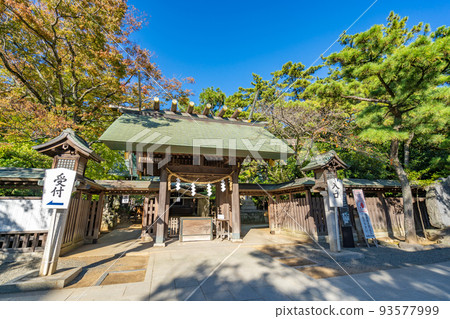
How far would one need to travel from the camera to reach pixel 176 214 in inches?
752

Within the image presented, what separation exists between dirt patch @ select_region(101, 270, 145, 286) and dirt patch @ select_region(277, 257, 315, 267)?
3.72 m

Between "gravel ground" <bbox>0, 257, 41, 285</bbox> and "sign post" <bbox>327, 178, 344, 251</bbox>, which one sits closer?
"gravel ground" <bbox>0, 257, 41, 285</bbox>

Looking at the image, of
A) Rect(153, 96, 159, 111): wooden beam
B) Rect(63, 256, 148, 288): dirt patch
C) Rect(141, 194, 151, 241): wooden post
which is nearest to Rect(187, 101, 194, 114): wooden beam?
Rect(153, 96, 159, 111): wooden beam

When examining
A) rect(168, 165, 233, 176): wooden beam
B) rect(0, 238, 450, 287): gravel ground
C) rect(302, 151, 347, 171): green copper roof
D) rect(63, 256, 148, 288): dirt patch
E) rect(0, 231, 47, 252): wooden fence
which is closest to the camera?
rect(63, 256, 148, 288): dirt patch

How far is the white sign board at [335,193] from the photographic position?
6314 mm

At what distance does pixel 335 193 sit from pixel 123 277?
6466 mm

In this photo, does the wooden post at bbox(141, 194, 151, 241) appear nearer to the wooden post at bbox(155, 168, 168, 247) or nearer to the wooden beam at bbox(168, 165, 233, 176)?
the wooden post at bbox(155, 168, 168, 247)

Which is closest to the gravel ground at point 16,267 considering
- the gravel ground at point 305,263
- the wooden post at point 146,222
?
the gravel ground at point 305,263

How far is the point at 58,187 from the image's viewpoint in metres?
4.38

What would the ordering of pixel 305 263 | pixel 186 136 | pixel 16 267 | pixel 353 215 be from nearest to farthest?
1. pixel 305 263
2. pixel 16 267
3. pixel 186 136
4. pixel 353 215

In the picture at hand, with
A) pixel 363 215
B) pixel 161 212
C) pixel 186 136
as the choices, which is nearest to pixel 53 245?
pixel 161 212

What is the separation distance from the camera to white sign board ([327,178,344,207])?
20.7ft

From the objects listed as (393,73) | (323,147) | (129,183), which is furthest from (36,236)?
(323,147)

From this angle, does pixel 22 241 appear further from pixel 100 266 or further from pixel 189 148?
pixel 189 148
